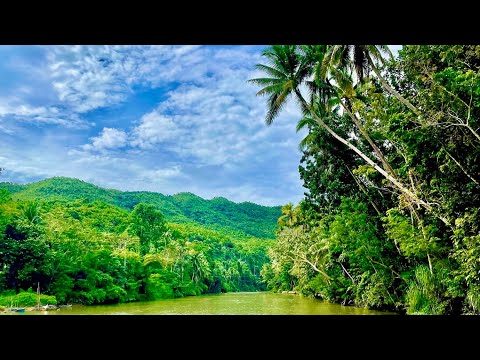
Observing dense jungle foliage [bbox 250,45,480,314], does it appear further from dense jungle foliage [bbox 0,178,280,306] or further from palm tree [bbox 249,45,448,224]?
dense jungle foliage [bbox 0,178,280,306]

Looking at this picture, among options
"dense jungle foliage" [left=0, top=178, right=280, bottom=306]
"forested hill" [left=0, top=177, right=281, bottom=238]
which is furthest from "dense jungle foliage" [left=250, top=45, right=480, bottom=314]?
"forested hill" [left=0, top=177, right=281, bottom=238]

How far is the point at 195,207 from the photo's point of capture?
43.3m

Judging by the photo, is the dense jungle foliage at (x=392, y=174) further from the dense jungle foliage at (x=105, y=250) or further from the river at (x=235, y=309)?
the dense jungle foliage at (x=105, y=250)

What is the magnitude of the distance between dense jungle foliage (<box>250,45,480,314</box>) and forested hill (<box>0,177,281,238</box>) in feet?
57.6

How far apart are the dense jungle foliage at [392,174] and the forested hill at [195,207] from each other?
17.5 m

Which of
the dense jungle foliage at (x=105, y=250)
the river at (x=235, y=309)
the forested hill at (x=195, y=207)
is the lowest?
the river at (x=235, y=309)

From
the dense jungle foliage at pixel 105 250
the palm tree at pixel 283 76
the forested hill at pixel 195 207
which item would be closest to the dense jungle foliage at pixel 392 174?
the palm tree at pixel 283 76

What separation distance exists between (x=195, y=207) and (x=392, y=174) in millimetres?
35251

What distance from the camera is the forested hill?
28828mm

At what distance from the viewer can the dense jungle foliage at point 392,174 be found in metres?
5.95

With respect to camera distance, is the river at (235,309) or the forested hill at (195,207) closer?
the river at (235,309)

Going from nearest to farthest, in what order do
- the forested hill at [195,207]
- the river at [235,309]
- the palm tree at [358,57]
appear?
the palm tree at [358,57] < the river at [235,309] < the forested hill at [195,207]

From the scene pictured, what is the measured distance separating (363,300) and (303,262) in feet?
16.3
